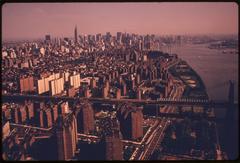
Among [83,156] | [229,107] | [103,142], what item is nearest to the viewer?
[103,142]

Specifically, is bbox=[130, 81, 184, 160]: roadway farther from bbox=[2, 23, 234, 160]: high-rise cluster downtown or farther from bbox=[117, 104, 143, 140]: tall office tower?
bbox=[117, 104, 143, 140]: tall office tower

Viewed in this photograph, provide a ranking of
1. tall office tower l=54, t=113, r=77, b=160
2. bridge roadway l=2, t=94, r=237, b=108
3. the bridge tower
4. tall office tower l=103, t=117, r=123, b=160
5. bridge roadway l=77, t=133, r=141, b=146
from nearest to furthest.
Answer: tall office tower l=103, t=117, r=123, b=160
tall office tower l=54, t=113, r=77, b=160
the bridge tower
bridge roadway l=77, t=133, r=141, b=146
bridge roadway l=2, t=94, r=237, b=108

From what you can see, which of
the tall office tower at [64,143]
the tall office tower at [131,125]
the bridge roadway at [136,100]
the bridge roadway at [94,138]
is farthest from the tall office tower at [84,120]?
the bridge roadway at [136,100]

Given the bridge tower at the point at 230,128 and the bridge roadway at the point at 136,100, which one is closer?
the bridge tower at the point at 230,128

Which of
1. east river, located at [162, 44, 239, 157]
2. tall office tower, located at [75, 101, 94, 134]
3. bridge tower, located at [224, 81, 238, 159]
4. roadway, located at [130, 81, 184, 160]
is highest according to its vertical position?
east river, located at [162, 44, 239, 157]

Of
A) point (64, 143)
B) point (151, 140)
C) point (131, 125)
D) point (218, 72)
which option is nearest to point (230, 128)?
point (151, 140)

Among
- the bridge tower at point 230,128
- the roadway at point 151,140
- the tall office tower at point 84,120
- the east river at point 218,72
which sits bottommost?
the roadway at point 151,140

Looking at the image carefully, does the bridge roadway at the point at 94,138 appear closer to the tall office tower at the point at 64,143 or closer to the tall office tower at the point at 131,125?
the tall office tower at the point at 131,125

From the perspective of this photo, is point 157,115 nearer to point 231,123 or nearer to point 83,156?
point 231,123

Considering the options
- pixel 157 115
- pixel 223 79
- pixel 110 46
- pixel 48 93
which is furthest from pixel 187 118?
pixel 110 46

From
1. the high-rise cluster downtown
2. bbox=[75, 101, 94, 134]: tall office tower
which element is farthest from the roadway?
bbox=[75, 101, 94, 134]: tall office tower

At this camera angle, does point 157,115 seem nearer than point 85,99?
Yes
